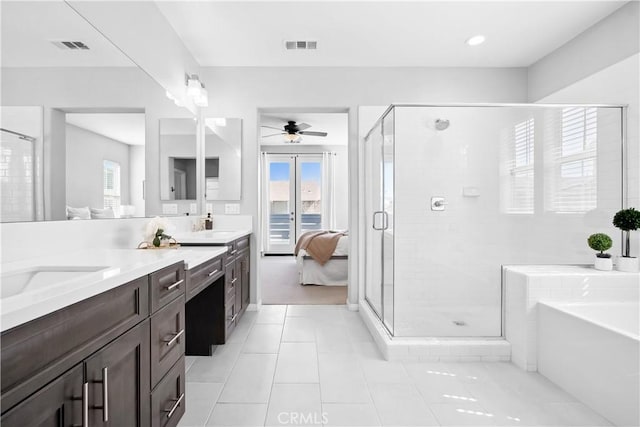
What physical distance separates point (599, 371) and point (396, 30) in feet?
9.14

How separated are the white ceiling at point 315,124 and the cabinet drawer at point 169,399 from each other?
12.8 ft

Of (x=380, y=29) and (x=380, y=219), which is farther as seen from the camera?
(x=380, y=219)

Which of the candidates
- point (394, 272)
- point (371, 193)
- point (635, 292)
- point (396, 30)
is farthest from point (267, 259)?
point (635, 292)

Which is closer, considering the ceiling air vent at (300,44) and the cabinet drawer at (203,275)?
the cabinet drawer at (203,275)

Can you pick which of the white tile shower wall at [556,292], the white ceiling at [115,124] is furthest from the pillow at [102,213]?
the white tile shower wall at [556,292]

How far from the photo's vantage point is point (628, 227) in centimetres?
230

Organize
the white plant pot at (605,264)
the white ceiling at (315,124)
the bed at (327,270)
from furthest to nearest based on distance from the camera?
the white ceiling at (315,124), the bed at (327,270), the white plant pot at (605,264)

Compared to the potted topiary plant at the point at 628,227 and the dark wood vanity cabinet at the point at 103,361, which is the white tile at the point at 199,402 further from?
the potted topiary plant at the point at 628,227

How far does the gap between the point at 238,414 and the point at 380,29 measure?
3.02 metres

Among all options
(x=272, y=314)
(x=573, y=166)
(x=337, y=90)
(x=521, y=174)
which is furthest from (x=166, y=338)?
(x=573, y=166)

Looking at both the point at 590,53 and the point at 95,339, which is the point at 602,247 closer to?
the point at 590,53

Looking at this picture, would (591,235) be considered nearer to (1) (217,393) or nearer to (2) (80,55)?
(1) (217,393)

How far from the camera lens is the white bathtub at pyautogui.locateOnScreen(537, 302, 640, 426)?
157 cm

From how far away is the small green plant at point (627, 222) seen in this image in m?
2.29
